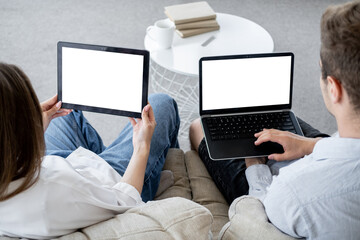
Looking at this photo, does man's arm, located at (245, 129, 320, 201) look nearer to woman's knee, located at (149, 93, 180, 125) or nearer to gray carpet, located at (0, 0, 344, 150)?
woman's knee, located at (149, 93, 180, 125)

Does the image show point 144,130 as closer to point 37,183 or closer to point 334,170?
point 37,183

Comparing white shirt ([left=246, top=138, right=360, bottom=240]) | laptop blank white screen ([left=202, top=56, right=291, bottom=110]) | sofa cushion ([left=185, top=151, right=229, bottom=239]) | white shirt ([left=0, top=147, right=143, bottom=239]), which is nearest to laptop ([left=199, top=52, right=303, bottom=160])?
laptop blank white screen ([left=202, top=56, right=291, bottom=110])

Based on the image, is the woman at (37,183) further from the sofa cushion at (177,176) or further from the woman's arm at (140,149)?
the sofa cushion at (177,176)

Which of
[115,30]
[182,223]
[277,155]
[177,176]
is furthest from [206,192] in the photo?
[115,30]

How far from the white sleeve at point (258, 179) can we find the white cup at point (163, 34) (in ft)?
2.66

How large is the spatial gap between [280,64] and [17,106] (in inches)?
39.5

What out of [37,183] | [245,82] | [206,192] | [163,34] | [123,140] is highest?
[163,34]

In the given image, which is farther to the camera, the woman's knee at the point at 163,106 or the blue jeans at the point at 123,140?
the woman's knee at the point at 163,106

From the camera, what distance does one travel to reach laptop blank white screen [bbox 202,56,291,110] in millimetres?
1430

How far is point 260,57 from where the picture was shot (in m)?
1.42

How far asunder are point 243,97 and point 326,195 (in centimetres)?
69

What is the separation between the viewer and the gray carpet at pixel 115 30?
2.35 meters

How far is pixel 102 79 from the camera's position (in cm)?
131

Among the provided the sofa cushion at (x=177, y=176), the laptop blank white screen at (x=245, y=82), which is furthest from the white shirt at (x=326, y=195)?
the laptop blank white screen at (x=245, y=82)
